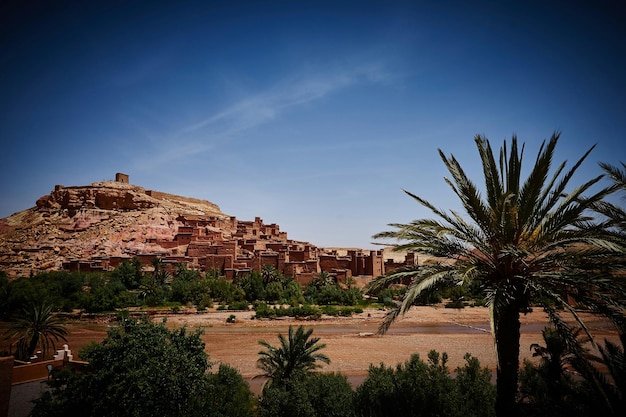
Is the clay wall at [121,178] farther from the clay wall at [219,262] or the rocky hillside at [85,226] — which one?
the clay wall at [219,262]

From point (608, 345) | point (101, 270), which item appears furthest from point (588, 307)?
point (101, 270)

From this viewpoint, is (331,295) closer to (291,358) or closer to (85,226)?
(291,358)

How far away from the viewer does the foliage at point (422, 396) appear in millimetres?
7988

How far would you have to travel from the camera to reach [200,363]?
9.49 m

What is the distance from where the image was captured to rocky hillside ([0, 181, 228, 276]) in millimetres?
44906

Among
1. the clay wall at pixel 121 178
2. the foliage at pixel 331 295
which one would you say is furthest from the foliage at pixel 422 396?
the clay wall at pixel 121 178

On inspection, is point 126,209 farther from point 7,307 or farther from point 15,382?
point 15,382

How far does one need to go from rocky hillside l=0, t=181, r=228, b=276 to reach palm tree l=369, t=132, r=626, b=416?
41497mm

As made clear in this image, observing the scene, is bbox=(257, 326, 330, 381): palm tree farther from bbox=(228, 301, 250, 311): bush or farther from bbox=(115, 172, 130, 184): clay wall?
bbox=(115, 172, 130, 184): clay wall

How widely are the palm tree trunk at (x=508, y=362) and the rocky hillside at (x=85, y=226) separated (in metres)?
42.1

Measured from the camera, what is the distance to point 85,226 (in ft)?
172

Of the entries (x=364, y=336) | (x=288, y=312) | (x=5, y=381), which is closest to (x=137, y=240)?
(x=288, y=312)

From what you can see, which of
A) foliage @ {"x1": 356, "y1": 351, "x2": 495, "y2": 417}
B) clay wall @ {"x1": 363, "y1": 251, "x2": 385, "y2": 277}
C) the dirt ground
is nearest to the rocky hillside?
the dirt ground

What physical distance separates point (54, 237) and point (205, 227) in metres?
21.1
